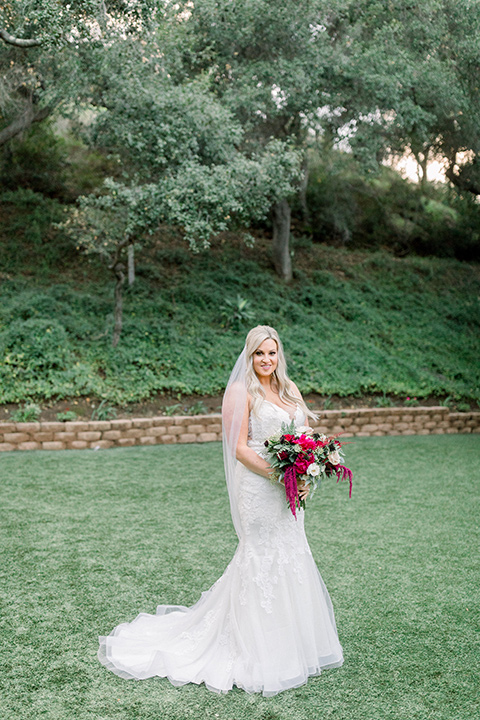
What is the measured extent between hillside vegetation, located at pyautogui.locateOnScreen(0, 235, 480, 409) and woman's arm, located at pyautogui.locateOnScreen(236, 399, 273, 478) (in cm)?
599

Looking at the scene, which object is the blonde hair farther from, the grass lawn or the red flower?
the grass lawn

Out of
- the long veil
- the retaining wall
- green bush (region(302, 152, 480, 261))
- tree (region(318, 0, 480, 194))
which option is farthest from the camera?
green bush (region(302, 152, 480, 261))

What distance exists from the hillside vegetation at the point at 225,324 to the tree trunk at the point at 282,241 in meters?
0.28

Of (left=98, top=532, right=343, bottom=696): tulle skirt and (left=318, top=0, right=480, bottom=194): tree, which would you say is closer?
(left=98, top=532, right=343, bottom=696): tulle skirt

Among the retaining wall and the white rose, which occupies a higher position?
the white rose

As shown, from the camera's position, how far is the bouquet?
3.02 metres

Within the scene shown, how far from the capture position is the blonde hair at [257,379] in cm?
332

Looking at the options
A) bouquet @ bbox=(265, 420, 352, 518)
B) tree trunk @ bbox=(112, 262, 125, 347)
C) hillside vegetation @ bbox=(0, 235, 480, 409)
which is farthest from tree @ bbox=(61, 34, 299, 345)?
bouquet @ bbox=(265, 420, 352, 518)

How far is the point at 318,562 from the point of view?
4859 mm

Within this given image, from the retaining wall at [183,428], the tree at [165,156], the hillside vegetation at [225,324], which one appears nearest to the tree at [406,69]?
the tree at [165,156]

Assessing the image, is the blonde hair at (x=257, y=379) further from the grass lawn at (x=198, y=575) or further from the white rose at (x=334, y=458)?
the grass lawn at (x=198, y=575)

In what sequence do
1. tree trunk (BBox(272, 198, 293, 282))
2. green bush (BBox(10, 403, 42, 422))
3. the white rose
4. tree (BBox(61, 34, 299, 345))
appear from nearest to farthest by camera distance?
the white rose
green bush (BBox(10, 403, 42, 422))
tree (BBox(61, 34, 299, 345))
tree trunk (BBox(272, 198, 293, 282))

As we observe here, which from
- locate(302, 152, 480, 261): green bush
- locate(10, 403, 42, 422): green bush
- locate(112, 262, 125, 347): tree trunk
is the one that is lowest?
locate(10, 403, 42, 422): green bush

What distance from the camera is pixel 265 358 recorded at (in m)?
3.34
